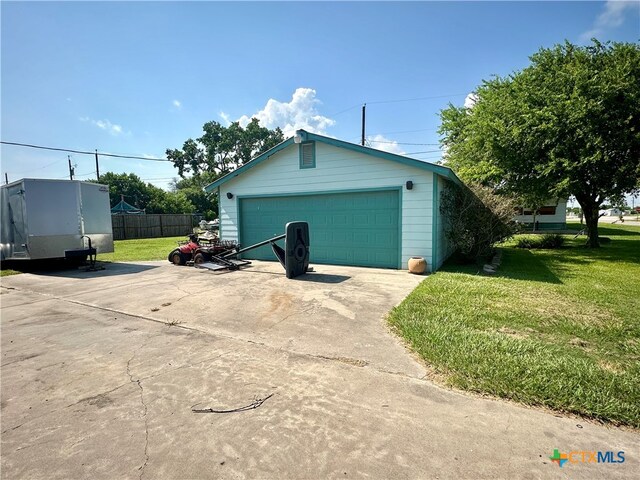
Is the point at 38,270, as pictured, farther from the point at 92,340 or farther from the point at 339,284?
the point at 339,284

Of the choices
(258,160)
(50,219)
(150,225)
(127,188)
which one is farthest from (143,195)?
(258,160)

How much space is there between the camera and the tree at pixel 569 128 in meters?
11.6

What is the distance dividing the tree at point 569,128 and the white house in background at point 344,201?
21.7 feet

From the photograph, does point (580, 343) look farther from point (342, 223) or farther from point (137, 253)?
point (137, 253)

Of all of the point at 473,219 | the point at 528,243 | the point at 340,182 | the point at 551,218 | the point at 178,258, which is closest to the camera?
the point at 473,219

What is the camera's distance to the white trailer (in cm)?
898

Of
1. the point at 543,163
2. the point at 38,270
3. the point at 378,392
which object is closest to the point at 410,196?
the point at 378,392

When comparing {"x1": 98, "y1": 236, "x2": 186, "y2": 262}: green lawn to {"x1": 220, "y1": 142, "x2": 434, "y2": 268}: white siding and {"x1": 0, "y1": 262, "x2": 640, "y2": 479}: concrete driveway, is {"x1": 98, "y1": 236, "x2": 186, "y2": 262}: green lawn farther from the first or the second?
{"x1": 0, "y1": 262, "x2": 640, "y2": 479}: concrete driveway

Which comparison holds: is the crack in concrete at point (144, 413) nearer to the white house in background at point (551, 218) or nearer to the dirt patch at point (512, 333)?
the dirt patch at point (512, 333)

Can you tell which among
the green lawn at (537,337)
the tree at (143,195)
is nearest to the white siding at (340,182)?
the green lawn at (537,337)

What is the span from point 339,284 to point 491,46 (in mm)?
10685

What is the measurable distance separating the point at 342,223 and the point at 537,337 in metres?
6.42

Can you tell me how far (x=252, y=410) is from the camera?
2.46 metres

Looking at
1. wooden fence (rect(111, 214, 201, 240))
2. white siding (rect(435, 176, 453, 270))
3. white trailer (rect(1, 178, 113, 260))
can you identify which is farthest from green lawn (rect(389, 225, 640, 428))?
wooden fence (rect(111, 214, 201, 240))
